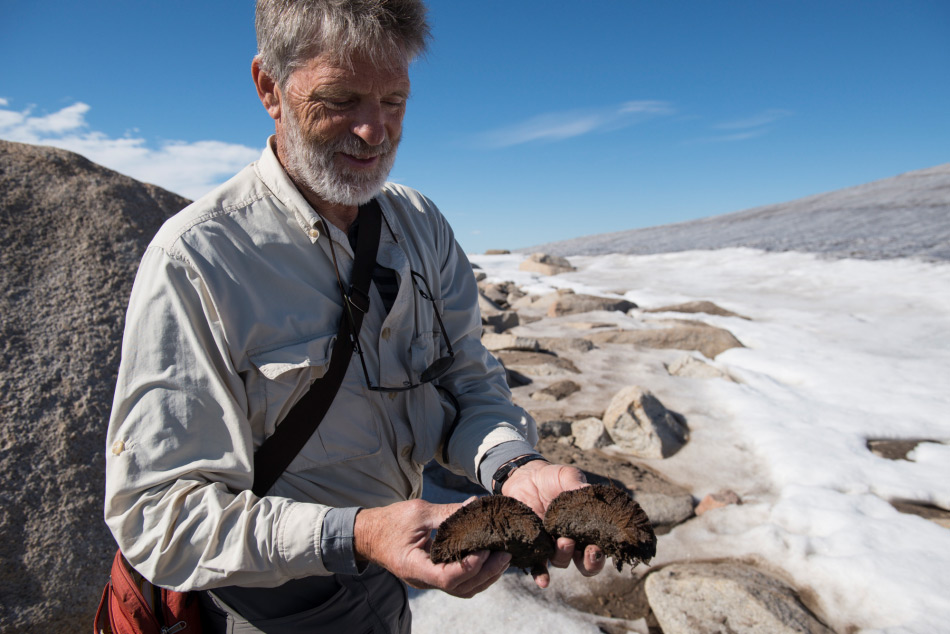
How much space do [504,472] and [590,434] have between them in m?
2.87

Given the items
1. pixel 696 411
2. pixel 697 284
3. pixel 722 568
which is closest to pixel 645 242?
pixel 697 284

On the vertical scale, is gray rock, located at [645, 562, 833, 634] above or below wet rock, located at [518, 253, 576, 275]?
below

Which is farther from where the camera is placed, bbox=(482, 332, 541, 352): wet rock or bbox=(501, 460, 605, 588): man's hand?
bbox=(482, 332, 541, 352): wet rock

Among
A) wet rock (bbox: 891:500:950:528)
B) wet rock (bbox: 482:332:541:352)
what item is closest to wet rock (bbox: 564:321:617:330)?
wet rock (bbox: 482:332:541:352)

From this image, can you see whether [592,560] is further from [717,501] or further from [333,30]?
[717,501]

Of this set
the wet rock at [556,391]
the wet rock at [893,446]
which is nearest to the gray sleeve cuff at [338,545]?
the wet rock at [556,391]

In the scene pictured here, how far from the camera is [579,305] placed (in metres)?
9.84

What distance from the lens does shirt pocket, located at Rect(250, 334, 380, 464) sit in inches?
59.1

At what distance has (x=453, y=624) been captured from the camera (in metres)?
2.62

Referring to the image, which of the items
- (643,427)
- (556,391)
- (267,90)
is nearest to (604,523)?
(267,90)

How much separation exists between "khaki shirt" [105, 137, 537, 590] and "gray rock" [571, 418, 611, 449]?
8.26 ft

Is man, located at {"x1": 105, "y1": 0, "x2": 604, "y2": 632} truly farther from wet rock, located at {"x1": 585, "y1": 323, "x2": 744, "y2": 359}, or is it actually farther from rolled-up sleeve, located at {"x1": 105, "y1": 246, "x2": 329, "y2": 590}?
wet rock, located at {"x1": 585, "y1": 323, "x2": 744, "y2": 359}

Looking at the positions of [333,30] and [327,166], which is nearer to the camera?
[333,30]

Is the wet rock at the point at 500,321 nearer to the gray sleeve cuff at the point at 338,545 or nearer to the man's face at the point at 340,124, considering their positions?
the man's face at the point at 340,124
